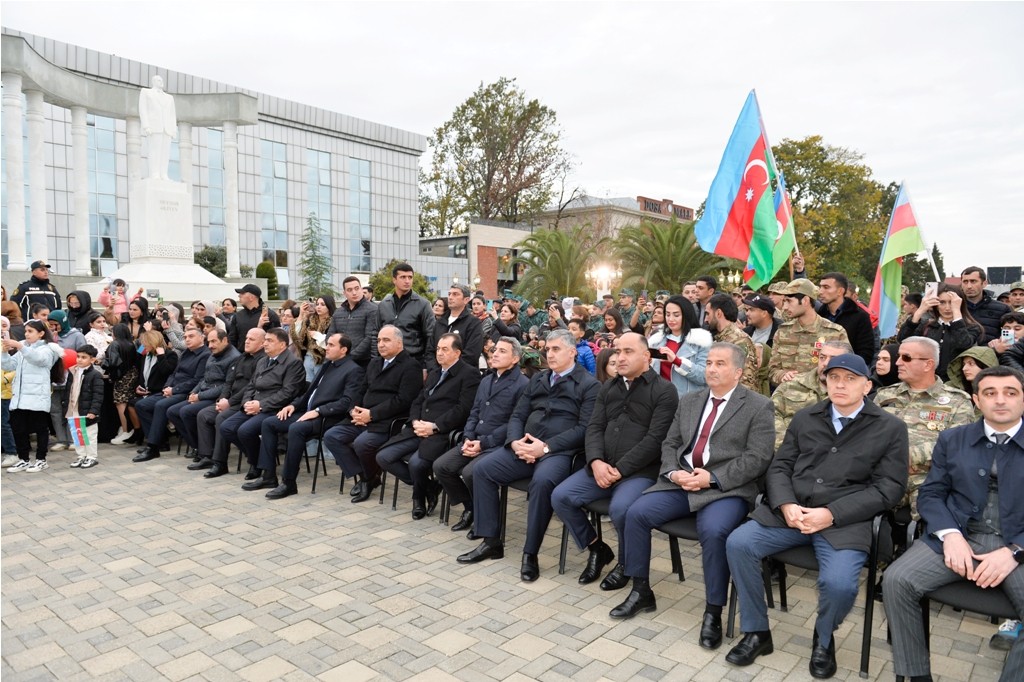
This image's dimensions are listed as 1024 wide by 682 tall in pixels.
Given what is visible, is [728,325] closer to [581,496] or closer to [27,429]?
[581,496]

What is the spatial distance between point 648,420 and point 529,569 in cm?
130

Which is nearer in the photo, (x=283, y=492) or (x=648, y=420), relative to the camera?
(x=648, y=420)

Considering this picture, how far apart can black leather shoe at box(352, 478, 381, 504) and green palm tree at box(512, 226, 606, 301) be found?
17.6 m

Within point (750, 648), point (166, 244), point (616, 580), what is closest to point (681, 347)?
point (616, 580)

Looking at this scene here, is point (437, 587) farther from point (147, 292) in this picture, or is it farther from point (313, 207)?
point (313, 207)

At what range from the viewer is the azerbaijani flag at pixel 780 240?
25.3ft

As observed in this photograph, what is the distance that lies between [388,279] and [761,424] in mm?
33274

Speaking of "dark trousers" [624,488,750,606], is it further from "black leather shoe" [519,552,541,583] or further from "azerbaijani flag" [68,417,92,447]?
"azerbaijani flag" [68,417,92,447]

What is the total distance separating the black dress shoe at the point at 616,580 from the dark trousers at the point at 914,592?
1.61m

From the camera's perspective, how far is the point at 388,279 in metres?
36.2

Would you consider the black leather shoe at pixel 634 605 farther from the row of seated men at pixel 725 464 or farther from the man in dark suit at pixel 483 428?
the man in dark suit at pixel 483 428

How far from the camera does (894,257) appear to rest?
27.0ft

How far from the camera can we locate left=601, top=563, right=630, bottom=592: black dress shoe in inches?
175

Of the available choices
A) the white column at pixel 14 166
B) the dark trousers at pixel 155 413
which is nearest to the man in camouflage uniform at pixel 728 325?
the dark trousers at pixel 155 413
